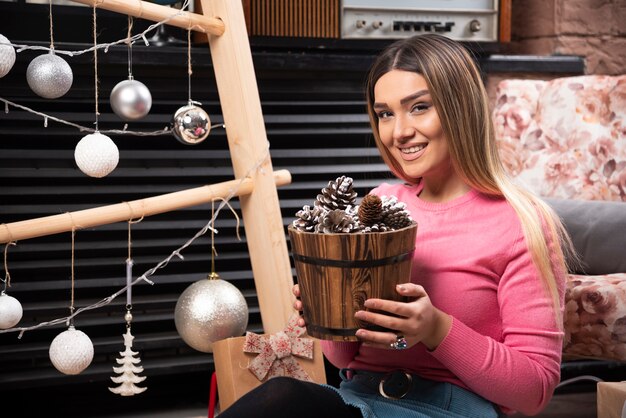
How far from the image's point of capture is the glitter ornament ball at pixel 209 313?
66.5 inches

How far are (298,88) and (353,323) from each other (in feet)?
4.90

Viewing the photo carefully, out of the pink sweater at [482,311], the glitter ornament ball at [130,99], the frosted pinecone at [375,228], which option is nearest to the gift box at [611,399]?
the pink sweater at [482,311]

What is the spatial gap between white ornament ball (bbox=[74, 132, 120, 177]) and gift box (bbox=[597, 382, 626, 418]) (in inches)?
38.7

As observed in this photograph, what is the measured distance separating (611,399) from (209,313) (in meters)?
0.76

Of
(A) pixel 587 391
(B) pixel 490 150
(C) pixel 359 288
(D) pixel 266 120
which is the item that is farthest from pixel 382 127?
(A) pixel 587 391

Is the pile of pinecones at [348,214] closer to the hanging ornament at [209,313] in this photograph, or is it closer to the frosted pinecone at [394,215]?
the frosted pinecone at [394,215]

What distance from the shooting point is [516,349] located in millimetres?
1361

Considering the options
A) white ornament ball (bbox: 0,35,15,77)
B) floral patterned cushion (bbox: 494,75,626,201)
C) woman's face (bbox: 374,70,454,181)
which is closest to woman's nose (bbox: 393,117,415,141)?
woman's face (bbox: 374,70,454,181)

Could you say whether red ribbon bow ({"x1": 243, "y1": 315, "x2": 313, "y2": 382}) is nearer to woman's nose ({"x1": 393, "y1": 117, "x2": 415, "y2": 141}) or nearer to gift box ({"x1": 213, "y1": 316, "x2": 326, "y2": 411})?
gift box ({"x1": 213, "y1": 316, "x2": 326, "y2": 411})

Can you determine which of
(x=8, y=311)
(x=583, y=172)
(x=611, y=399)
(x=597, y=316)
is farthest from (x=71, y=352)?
(x=583, y=172)

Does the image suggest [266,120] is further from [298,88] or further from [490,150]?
[490,150]

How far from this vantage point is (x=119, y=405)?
8.38 ft

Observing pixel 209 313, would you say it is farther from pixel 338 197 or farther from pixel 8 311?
pixel 338 197

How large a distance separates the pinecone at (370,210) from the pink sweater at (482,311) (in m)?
0.22
